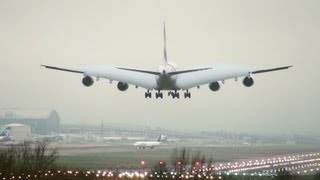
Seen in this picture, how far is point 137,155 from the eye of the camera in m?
136

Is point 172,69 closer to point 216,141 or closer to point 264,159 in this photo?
point 264,159

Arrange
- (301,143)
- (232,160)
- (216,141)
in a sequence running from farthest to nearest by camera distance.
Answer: (216,141)
(301,143)
(232,160)

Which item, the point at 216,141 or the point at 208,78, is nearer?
the point at 208,78

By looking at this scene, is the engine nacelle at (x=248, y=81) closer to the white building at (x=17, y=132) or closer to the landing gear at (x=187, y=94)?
the landing gear at (x=187, y=94)

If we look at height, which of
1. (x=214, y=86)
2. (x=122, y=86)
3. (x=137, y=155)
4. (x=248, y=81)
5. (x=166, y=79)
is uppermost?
(x=166, y=79)

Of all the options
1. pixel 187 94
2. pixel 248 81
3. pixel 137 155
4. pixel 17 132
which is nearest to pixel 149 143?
pixel 137 155

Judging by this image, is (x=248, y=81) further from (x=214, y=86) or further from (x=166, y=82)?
(x=166, y=82)

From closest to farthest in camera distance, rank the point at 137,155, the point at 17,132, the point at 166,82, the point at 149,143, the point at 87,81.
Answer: the point at 87,81, the point at 166,82, the point at 137,155, the point at 17,132, the point at 149,143

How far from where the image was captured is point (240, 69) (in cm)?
6975

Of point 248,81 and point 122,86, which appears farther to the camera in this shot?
point 122,86

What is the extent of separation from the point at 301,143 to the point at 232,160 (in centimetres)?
3983

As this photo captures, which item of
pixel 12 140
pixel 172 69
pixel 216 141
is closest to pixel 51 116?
pixel 12 140

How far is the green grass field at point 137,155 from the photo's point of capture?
11594 cm

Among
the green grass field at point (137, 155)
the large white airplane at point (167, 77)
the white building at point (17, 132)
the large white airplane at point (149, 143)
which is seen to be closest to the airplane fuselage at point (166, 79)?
the large white airplane at point (167, 77)
